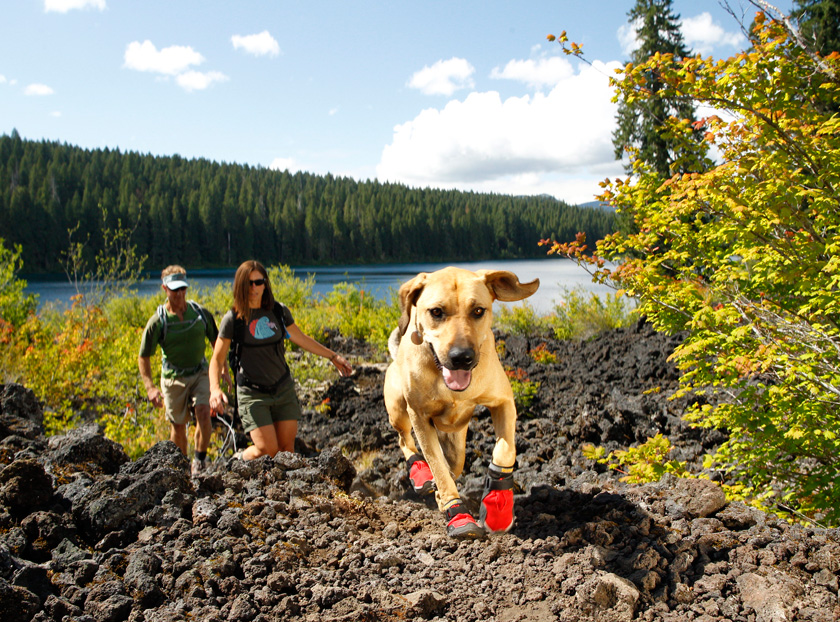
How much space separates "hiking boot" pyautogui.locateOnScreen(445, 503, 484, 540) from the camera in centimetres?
216

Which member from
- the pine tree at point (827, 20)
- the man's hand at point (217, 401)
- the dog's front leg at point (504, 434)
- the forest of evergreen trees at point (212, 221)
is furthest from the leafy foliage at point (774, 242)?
the forest of evergreen trees at point (212, 221)

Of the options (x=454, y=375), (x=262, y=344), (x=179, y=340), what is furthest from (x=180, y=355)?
(x=454, y=375)

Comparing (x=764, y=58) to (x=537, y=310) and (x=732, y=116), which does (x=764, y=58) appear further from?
(x=537, y=310)

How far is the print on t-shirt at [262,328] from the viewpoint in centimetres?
464

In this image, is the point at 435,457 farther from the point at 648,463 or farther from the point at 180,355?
the point at 180,355

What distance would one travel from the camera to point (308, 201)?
96625 mm

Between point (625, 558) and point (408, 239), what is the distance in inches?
2846

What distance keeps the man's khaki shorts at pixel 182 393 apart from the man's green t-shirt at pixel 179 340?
0.24ft

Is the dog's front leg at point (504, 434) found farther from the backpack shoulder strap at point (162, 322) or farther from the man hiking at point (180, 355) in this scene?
the backpack shoulder strap at point (162, 322)

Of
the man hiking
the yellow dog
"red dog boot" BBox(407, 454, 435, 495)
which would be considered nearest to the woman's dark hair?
the man hiking

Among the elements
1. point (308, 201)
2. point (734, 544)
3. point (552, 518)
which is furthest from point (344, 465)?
point (308, 201)

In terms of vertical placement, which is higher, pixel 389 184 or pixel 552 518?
pixel 389 184

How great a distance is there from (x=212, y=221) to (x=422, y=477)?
77.6 metres

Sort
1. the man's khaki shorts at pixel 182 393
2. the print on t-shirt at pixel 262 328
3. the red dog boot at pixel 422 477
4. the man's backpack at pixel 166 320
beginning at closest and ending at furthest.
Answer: the red dog boot at pixel 422 477 < the print on t-shirt at pixel 262 328 < the man's backpack at pixel 166 320 < the man's khaki shorts at pixel 182 393
